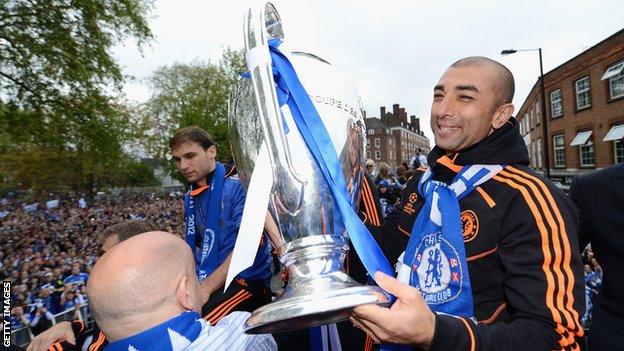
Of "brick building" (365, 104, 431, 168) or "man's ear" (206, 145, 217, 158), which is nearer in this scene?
"man's ear" (206, 145, 217, 158)

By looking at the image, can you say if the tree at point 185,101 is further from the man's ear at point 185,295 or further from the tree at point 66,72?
the man's ear at point 185,295

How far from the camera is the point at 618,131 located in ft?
68.2

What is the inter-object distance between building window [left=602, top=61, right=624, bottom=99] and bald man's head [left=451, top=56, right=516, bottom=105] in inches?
938

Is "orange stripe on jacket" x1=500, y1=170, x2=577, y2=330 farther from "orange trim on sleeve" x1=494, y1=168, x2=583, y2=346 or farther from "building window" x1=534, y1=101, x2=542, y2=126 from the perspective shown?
"building window" x1=534, y1=101, x2=542, y2=126

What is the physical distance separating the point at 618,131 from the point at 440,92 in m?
23.9

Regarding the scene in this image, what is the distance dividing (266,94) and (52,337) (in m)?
2.73

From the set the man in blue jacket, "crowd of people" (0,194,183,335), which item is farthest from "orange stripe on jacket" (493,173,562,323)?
"crowd of people" (0,194,183,335)

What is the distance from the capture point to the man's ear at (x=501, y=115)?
1620 millimetres

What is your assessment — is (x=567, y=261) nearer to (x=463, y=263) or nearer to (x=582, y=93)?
(x=463, y=263)

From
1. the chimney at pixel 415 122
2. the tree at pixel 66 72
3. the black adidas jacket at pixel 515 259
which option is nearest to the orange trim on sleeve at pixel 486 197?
the black adidas jacket at pixel 515 259

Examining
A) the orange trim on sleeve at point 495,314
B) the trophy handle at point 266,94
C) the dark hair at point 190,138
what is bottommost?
the orange trim on sleeve at point 495,314

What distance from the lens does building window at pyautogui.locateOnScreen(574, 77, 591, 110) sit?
24261 mm

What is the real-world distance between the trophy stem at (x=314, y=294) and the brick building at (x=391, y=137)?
241 ft

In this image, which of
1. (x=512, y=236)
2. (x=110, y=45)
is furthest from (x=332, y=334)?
(x=110, y=45)
